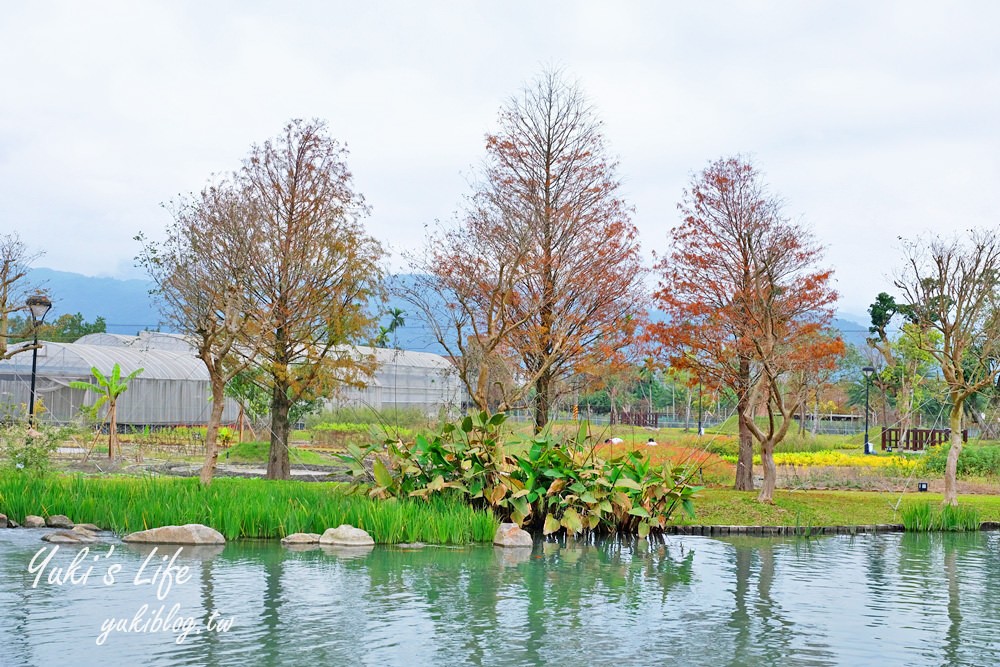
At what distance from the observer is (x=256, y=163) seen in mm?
22438

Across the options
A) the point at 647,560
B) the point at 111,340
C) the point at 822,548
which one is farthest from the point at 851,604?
the point at 111,340

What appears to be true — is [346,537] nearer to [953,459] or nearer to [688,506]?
[688,506]

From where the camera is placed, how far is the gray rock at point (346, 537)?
1459 cm

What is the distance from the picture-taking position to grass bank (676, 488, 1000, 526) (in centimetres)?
1789

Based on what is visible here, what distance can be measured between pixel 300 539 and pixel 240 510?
3.43 ft

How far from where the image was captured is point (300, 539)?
14.6m

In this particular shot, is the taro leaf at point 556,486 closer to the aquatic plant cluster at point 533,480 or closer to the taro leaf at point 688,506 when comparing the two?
the aquatic plant cluster at point 533,480

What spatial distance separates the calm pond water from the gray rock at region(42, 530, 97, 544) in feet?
0.63

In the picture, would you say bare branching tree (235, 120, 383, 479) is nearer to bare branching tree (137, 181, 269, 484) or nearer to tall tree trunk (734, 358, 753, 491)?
bare branching tree (137, 181, 269, 484)

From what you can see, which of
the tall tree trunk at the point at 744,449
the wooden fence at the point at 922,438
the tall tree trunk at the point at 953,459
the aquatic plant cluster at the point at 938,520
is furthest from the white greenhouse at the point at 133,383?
the aquatic plant cluster at the point at 938,520

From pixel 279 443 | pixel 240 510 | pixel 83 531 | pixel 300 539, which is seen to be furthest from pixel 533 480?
pixel 279 443

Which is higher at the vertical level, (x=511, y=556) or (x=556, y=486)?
(x=556, y=486)

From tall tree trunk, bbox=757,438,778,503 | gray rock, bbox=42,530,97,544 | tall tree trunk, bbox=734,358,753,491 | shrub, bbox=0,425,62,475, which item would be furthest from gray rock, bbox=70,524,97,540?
tall tree trunk, bbox=734,358,753,491

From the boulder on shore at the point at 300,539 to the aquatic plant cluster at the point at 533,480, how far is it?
2.07 m
